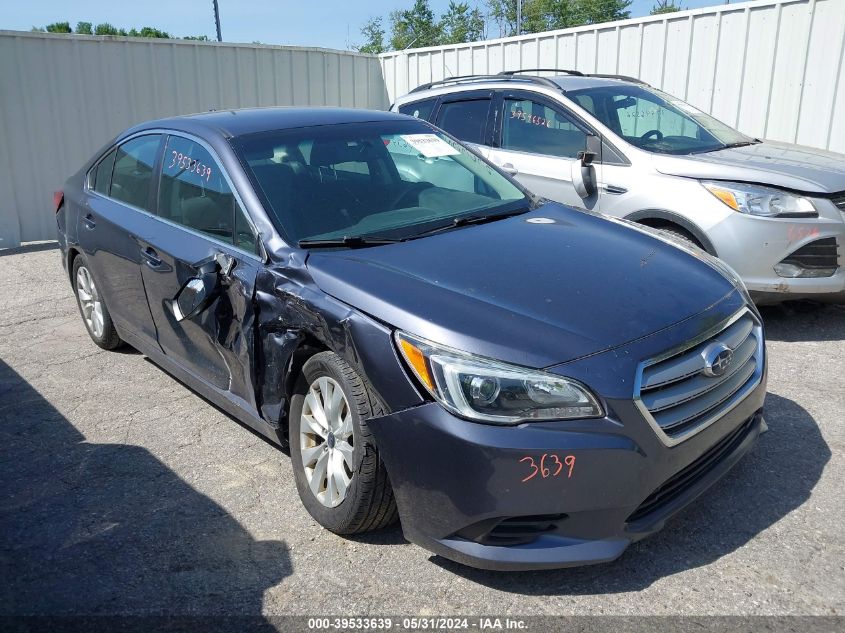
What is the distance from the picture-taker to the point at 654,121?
6.18 metres

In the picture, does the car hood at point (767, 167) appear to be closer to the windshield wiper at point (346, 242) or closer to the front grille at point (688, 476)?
the front grille at point (688, 476)

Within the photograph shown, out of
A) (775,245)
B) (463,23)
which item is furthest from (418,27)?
(775,245)

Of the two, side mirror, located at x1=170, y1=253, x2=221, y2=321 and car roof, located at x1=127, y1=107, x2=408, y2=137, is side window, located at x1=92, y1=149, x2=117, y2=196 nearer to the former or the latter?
car roof, located at x1=127, y1=107, x2=408, y2=137

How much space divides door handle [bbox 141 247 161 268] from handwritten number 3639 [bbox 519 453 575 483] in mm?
2502

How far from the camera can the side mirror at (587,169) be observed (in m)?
5.50

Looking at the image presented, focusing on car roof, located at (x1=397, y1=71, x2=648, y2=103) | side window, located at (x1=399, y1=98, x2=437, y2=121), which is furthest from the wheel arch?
side window, located at (x1=399, y1=98, x2=437, y2=121)

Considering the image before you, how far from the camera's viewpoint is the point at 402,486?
2.72m

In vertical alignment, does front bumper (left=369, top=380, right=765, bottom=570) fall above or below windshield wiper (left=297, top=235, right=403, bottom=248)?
below

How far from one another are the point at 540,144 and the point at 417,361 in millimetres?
4056

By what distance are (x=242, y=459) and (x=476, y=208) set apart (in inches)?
68.7

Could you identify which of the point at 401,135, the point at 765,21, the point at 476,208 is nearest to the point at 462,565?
the point at 476,208

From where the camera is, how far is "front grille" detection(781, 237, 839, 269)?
506 centimetres

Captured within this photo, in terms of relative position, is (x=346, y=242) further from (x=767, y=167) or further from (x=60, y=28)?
(x=60, y=28)

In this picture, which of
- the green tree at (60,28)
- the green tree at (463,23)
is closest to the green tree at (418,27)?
the green tree at (463,23)
